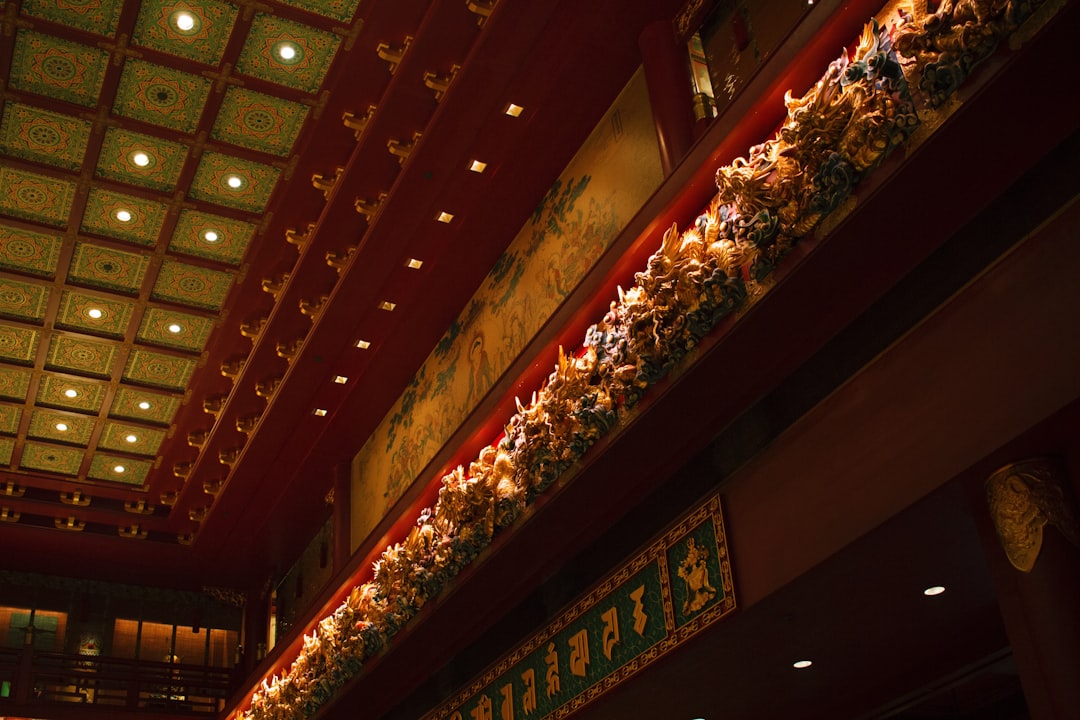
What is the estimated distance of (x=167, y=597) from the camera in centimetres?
1211

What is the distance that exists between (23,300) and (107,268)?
80cm

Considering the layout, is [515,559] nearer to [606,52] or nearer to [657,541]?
[657,541]

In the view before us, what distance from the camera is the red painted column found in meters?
5.66

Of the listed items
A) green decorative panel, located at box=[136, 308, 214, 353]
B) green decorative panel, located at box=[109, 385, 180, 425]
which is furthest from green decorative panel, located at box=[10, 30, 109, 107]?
green decorative panel, located at box=[109, 385, 180, 425]

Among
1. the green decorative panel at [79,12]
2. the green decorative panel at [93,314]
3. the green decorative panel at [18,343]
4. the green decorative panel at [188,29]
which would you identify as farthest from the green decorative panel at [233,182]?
the green decorative panel at [18,343]

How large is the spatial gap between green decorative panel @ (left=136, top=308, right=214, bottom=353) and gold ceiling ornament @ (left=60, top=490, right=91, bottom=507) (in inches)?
104

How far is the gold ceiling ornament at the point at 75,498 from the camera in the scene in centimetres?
1095

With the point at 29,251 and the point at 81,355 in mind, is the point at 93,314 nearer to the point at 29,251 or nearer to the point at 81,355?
the point at 81,355

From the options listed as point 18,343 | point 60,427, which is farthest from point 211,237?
point 60,427

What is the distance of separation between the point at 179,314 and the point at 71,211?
128 cm

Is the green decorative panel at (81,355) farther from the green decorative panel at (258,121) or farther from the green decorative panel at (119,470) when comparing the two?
the green decorative panel at (258,121)

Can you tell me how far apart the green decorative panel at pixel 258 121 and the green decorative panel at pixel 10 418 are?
3.95 meters

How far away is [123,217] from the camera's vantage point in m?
7.98

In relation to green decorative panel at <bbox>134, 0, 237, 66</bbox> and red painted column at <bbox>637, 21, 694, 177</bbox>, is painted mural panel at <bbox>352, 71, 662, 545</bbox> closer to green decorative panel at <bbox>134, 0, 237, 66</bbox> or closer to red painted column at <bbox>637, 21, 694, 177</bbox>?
red painted column at <bbox>637, 21, 694, 177</bbox>
